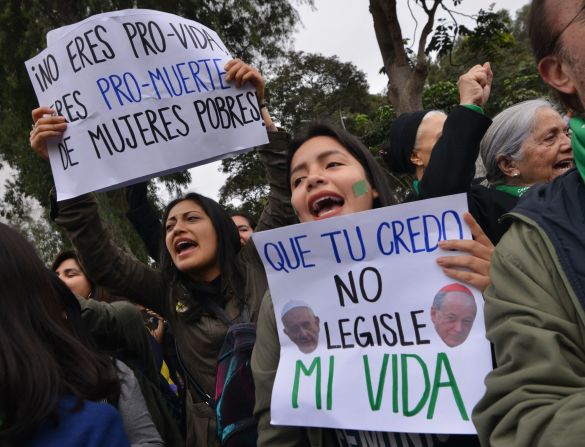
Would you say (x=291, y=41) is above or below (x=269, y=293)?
above

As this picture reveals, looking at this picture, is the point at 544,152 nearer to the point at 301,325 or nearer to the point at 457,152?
the point at 457,152

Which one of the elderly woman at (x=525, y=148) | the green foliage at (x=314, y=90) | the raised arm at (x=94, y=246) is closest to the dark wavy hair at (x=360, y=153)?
the elderly woman at (x=525, y=148)

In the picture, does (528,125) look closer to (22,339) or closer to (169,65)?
(169,65)

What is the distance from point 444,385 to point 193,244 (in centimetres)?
148

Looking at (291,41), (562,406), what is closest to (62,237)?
(291,41)

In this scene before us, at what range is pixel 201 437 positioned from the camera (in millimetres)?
2127

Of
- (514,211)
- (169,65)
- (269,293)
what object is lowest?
(269,293)

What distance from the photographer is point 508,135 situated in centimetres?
220

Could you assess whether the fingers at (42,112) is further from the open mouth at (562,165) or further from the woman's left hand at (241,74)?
the open mouth at (562,165)

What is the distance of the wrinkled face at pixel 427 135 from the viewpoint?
194 cm

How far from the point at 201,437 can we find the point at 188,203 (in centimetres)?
103

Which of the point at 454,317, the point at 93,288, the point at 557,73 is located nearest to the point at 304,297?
the point at 454,317

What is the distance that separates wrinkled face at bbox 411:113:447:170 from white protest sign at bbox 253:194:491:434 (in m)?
0.57

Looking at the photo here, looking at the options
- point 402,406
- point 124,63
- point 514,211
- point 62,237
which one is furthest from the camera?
point 62,237
